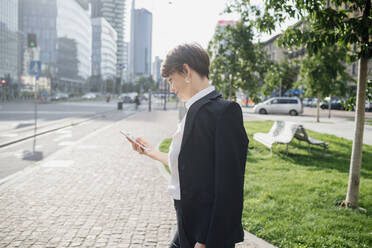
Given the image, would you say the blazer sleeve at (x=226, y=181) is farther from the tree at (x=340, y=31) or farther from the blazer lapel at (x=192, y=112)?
the tree at (x=340, y=31)

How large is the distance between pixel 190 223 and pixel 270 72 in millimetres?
11624

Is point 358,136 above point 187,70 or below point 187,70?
below

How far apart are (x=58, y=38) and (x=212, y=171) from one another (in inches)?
3741

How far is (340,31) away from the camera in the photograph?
4645mm

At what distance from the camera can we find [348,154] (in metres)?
9.48

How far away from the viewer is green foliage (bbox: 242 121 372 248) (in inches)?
152

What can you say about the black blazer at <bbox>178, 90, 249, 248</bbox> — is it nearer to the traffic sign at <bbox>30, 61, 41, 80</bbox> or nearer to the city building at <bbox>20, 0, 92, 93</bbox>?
the traffic sign at <bbox>30, 61, 41, 80</bbox>

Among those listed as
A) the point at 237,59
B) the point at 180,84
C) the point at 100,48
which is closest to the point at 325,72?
the point at 237,59

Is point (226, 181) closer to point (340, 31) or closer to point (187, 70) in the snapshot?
point (187, 70)

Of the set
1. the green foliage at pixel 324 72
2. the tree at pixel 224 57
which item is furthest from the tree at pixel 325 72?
the tree at pixel 224 57

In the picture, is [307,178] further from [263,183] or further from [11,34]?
[11,34]

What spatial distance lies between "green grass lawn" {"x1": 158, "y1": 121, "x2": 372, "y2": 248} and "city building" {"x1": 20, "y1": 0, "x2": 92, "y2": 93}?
7349 centimetres

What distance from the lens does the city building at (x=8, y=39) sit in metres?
63.4

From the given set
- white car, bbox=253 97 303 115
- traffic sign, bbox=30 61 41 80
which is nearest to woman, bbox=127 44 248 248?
traffic sign, bbox=30 61 41 80
